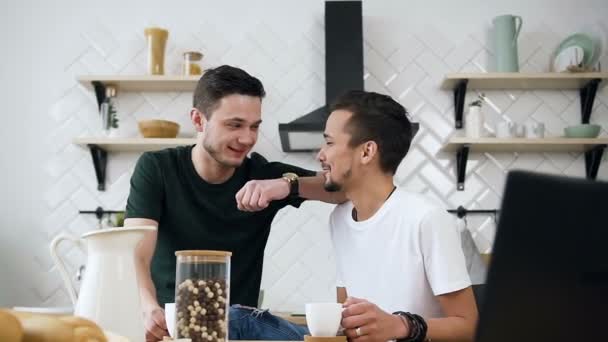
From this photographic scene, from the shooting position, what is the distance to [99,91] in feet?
11.0

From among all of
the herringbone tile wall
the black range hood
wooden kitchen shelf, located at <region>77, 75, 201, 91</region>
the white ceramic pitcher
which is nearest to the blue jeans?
the white ceramic pitcher

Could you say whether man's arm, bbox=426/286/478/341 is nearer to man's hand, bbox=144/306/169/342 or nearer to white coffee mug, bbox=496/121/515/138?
man's hand, bbox=144/306/169/342

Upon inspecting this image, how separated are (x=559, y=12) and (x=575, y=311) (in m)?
3.15

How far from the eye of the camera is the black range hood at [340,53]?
321cm

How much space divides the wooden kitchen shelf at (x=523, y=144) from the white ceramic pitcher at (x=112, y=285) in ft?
7.60

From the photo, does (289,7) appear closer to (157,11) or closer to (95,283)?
(157,11)

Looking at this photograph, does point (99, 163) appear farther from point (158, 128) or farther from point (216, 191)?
point (216, 191)

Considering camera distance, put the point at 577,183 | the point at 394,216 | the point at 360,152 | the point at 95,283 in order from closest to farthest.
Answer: the point at 577,183 < the point at 95,283 < the point at 394,216 < the point at 360,152

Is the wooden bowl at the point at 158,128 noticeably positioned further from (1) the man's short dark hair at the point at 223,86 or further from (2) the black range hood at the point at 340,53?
(1) the man's short dark hair at the point at 223,86

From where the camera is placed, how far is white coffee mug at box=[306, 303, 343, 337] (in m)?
1.19

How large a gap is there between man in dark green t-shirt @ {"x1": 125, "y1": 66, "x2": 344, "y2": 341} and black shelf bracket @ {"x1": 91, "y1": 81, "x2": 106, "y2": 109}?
1.31 m

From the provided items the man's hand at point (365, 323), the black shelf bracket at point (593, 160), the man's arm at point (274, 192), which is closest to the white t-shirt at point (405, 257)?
the man's arm at point (274, 192)

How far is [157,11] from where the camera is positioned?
3.48 meters

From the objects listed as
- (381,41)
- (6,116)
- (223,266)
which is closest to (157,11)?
(6,116)
